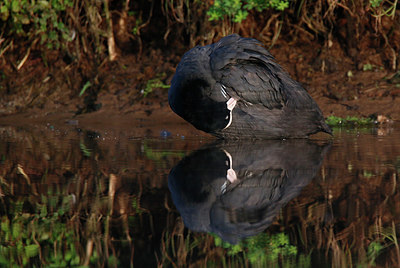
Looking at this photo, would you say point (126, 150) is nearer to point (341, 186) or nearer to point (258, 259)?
point (341, 186)

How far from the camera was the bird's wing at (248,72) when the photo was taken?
18.7 feet

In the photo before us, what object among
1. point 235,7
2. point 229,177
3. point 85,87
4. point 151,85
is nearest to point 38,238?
point 229,177

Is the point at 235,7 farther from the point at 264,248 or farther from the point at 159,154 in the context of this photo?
the point at 264,248

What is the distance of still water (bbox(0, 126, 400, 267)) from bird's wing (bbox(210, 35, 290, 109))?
68 cm

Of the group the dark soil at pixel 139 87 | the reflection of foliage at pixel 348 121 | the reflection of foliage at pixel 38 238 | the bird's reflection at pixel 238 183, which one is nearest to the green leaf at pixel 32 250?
the reflection of foliage at pixel 38 238

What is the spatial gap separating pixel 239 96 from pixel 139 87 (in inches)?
156

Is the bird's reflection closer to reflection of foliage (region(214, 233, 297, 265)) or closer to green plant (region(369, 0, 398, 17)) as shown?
reflection of foliage (region(214, 233, 297, 265))

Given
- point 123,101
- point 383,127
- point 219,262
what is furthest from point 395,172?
point 123,101

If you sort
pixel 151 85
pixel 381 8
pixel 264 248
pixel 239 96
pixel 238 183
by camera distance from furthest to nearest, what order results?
1. pixel 151 85
2. pixel 381 8
3. pixel 239 96
4. pixel 238 183
5. pixel 264 248

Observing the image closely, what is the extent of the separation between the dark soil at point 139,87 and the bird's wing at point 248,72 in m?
2.02

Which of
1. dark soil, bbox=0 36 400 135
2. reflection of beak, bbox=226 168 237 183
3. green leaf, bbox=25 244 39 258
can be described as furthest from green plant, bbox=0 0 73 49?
green leaf, bbox=25 244 39 258

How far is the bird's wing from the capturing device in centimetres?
570

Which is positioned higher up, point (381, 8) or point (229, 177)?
point (381, 8)

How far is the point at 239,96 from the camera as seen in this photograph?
5.74 metres
